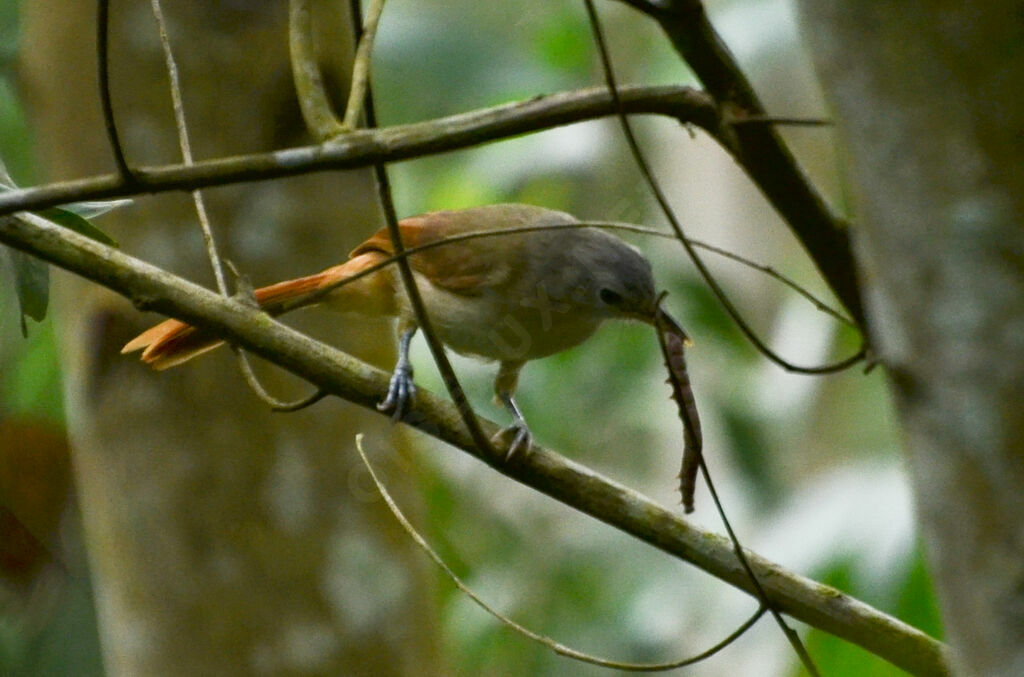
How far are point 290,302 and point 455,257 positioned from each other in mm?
405

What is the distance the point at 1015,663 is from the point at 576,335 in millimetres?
1981

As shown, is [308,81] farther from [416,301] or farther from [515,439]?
[515,439]

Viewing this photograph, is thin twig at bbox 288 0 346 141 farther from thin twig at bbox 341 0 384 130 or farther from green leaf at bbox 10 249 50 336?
green leaf at bbox 10 249 50 336

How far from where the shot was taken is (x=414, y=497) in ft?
9.91

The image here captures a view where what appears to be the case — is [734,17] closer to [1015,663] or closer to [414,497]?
[414,497]

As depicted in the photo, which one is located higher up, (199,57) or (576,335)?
(199,57)

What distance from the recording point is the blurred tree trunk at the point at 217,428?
8.79ft

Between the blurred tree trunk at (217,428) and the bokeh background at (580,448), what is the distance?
0.20 meters

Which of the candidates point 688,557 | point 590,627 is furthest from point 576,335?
point 590,627

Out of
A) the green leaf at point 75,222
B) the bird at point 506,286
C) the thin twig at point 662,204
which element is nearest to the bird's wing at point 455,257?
the bird at point 506,286

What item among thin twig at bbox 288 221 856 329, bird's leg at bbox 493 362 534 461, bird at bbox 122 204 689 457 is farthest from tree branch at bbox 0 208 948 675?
bird at bbox 122 204 689 457

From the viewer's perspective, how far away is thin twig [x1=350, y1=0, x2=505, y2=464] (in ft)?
4.58

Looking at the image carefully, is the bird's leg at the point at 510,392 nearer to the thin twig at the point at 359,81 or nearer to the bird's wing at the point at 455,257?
the bird's wing at the point at 455,257

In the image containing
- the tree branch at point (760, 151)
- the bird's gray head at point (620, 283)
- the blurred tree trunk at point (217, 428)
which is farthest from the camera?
the blurred tree trunk at point (217, 428)
